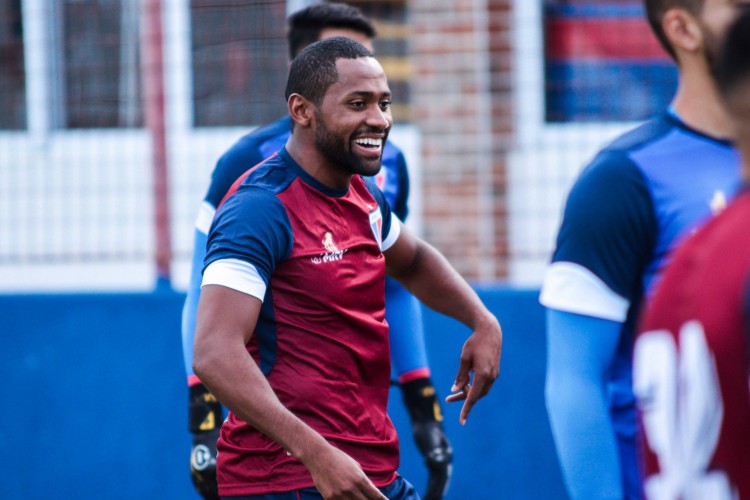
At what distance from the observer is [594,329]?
255 centimetres

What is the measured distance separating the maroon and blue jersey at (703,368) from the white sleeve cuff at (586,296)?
73 centimetres

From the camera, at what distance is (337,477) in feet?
9.14

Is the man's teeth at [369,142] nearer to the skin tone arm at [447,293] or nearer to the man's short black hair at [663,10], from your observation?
the skin tone arm at [447,293]

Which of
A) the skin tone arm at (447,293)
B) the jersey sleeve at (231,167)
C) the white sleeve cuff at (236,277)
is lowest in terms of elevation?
the skin tone arm at (447,293)

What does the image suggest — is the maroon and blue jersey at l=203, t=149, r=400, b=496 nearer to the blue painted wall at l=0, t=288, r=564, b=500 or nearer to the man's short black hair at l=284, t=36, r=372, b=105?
the man's short black hair at l=284, t=36, r=372, b=105

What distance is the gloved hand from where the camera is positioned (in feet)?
14.6

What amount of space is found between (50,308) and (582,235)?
436 centimetres

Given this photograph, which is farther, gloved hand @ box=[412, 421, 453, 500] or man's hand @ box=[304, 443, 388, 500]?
gloved hand @ box=[412, 421, 453, 500]

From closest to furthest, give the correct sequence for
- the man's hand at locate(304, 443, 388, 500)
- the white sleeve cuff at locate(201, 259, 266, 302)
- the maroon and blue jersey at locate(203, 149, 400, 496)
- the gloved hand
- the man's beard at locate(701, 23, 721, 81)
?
1. the man's beard at locate(701, 23, 721, 81)
2. the man's hand at locate(304, 443, 388, 500)
3. the white sleeve cuff at locate(201, 259, 266, 302)
4. the maroon and blue jersey at locate(203, 149, 400, 496)
5. the gloved hand

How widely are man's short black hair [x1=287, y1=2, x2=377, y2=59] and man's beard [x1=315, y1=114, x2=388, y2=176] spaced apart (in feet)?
4.22

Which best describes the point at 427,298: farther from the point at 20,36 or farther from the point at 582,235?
the point at 20,36

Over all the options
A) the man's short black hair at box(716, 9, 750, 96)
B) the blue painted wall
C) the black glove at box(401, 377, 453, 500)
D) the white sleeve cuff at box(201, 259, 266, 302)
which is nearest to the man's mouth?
the white sleeve cuff at box(201, 259, 266, 302)

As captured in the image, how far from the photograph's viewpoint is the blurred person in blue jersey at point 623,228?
2531 mm

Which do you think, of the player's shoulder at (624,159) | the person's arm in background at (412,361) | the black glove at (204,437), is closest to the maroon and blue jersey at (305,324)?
the black glove at (204,437)
